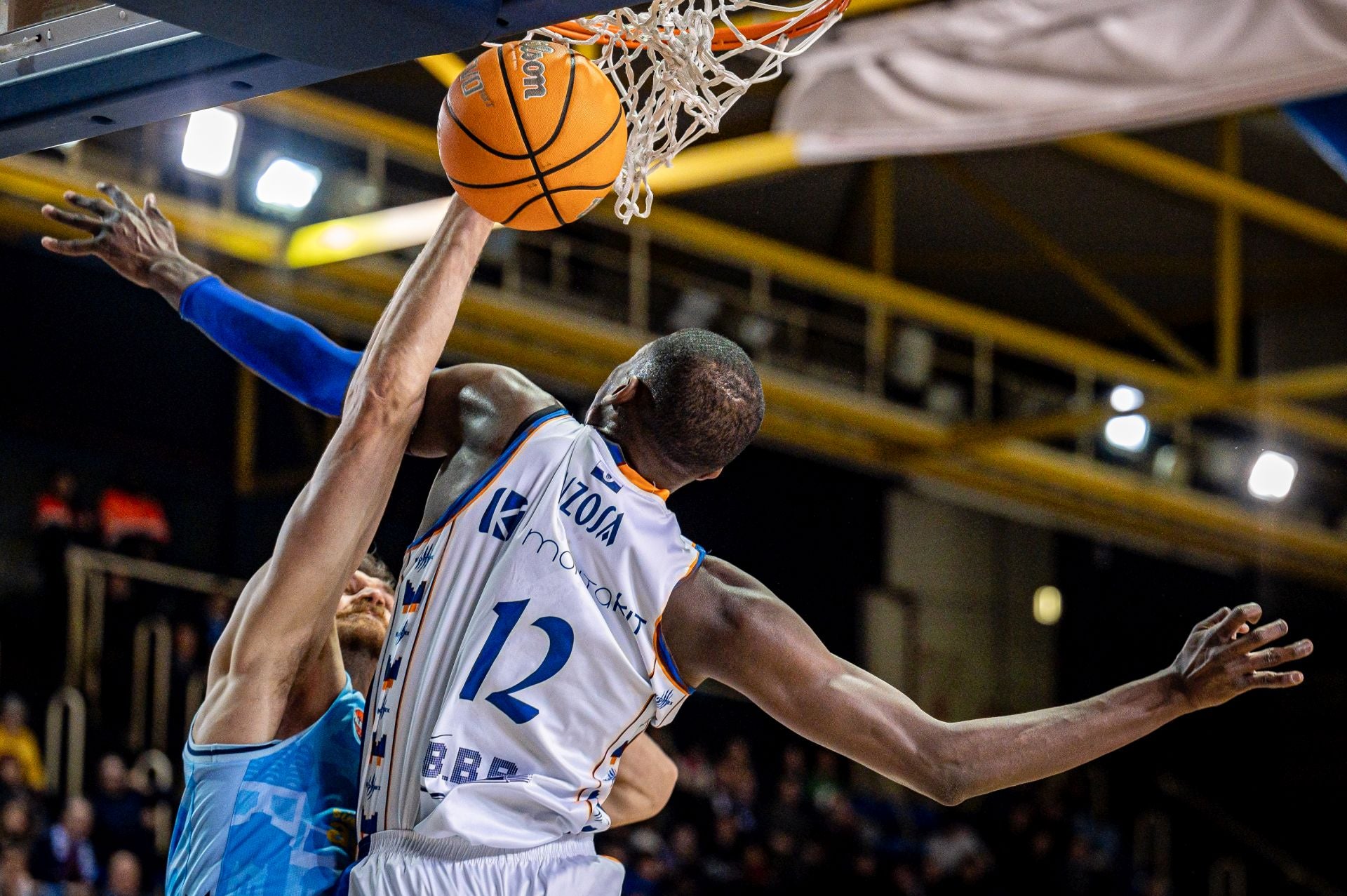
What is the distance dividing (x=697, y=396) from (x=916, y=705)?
0.82m

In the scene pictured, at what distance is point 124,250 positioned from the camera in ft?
14.3

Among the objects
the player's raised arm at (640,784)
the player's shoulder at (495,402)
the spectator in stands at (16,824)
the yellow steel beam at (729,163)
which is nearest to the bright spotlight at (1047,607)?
the yellow steel beam at (729,163)

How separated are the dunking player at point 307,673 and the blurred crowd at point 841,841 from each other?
9.63m

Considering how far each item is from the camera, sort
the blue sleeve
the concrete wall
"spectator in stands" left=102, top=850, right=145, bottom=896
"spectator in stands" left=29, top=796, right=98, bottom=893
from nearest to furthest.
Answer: the blue sleeve, "spectator in stands" left=29, top=796, right=98, bottom=893, "spectator in stands" left=102, top=850, right=145, bottom=896, the concrete wall

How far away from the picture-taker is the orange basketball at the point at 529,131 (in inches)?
143

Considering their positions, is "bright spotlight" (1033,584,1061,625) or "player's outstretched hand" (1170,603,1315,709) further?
"bright spotlight" (1033,584,1061,625)

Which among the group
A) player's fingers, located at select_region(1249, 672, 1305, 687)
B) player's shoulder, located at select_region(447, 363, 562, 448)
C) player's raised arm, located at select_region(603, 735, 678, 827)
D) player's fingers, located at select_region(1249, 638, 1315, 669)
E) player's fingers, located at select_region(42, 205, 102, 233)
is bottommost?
player's raised arm, located at select_region(603, 735, 678, 827)

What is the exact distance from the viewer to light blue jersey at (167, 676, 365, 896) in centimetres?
→ 376

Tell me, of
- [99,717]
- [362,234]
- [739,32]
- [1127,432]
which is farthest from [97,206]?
[1127,432]

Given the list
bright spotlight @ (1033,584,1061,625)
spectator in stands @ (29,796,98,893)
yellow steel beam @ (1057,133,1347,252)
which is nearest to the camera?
spectator in stands @ (29,796,98,893)

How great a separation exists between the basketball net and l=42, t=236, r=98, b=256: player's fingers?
132 cm

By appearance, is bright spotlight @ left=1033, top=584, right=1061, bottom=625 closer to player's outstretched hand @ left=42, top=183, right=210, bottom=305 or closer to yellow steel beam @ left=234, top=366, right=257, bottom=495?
yellow steel beam @ left=234, top=366, right=257, bottom=495

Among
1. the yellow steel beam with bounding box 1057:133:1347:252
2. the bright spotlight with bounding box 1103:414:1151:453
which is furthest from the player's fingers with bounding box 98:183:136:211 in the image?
the bright spotlight with bounding box 1103:414:1151:453

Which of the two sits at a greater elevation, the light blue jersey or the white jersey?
the white jersey
